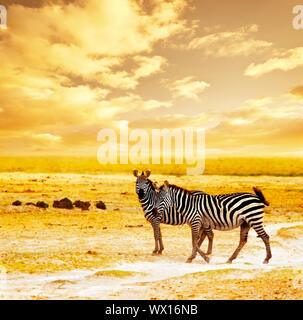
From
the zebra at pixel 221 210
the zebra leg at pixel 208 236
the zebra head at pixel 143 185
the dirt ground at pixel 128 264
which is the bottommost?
the dirt ground at pixel 128 264

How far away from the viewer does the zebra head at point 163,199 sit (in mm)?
10711

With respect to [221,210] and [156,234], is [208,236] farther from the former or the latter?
[156,234]

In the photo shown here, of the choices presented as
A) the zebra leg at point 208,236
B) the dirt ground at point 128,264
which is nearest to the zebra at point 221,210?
the zebra leg at point 208,236

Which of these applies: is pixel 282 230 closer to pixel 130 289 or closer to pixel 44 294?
pixel 130 289

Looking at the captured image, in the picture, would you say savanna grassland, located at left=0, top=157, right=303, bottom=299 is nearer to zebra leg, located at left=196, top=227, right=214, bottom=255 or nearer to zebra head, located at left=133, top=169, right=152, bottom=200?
zebra leg, located at left=196, top=227, right=214, bottom=255

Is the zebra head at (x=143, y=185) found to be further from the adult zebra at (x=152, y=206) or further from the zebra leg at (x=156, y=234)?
the zebra leg at (x=156, y=234)

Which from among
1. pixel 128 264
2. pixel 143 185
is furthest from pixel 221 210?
pixel 128 264

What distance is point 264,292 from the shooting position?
7.36 m

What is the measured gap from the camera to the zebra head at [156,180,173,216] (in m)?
10.7

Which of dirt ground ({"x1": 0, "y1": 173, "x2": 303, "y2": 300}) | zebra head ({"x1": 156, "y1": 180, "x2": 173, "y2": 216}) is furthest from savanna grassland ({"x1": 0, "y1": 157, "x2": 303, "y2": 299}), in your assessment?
zebra head ({"x1": 156, "y1": 180, "x2": 173, "y2": 216})

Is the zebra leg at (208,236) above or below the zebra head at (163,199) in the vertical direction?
below
